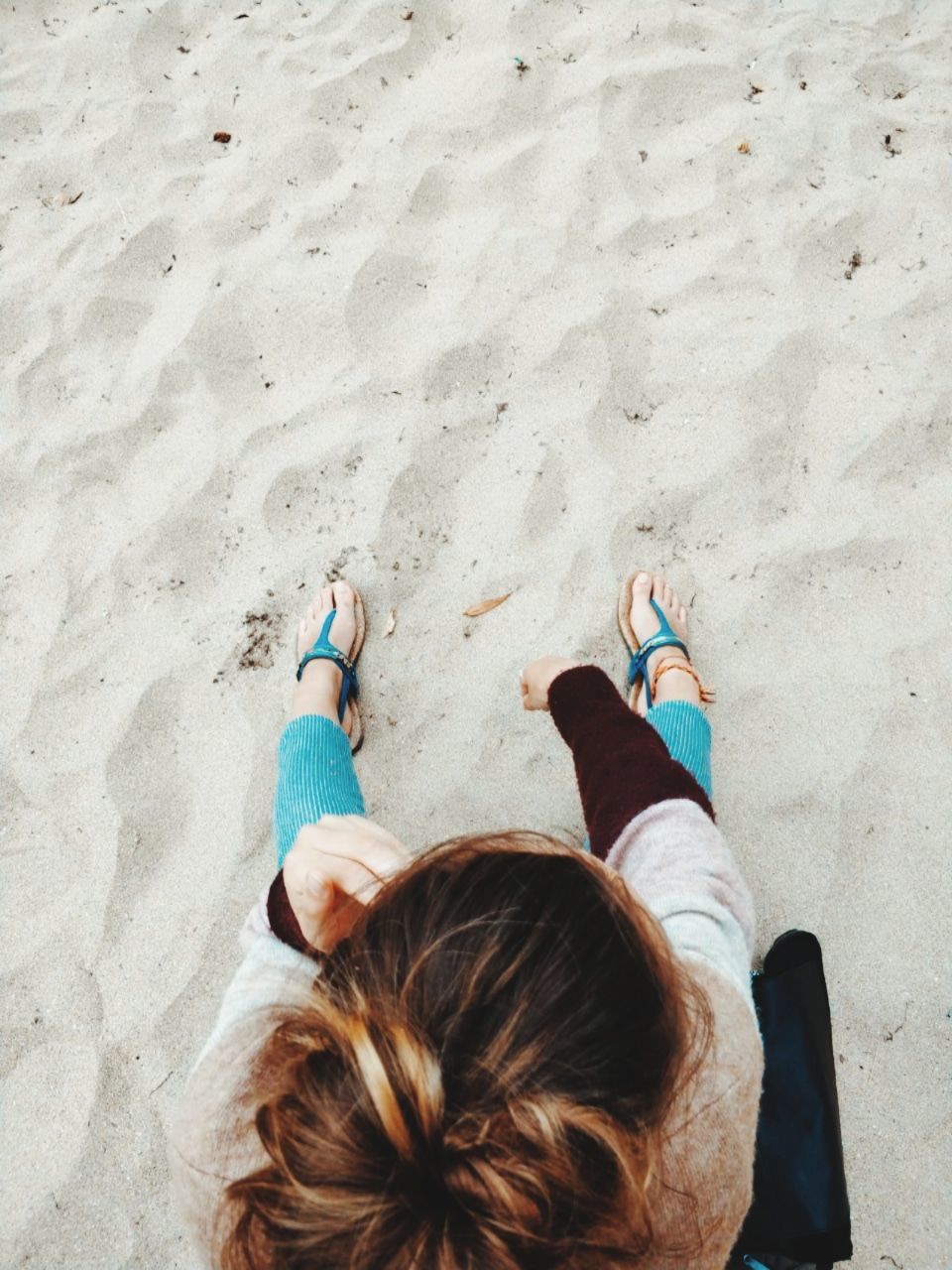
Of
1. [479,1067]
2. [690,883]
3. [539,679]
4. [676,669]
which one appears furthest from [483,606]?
[479,1067]

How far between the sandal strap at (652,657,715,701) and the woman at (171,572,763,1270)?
0.67 m

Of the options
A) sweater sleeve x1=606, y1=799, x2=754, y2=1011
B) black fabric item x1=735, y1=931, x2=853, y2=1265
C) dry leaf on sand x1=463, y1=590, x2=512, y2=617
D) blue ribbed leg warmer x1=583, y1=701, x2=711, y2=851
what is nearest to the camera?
sweater sleeve x1=606, y1=799, x2=754, y2=1011

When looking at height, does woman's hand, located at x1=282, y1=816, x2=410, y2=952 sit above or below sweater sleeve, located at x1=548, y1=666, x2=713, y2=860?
above

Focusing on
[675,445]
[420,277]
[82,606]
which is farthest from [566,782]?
[420,277]

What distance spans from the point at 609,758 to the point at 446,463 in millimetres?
1047

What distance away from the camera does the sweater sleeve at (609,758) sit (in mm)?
1368

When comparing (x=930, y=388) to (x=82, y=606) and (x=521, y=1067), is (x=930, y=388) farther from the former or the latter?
(x=82, y=606)

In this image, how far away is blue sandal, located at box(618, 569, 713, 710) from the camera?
75.1 inches

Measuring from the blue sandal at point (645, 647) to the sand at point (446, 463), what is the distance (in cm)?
5

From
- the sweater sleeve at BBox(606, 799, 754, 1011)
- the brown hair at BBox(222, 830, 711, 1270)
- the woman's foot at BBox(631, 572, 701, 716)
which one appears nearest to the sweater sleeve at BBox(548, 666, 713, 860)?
the sweater sleeve at BBox(606, 799, 754, 1011)

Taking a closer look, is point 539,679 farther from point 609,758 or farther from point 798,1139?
point 798,1139

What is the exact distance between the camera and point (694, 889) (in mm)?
1182

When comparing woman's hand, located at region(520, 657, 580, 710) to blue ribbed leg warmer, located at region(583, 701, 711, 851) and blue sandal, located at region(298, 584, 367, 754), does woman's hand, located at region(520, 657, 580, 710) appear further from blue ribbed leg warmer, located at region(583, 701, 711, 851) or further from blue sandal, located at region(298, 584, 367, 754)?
blue sandal, located at region(298, 584, 367, 754)

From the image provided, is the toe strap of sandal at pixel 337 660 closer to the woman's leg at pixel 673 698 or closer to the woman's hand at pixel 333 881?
→ the woman's leg at pixel 673 698
